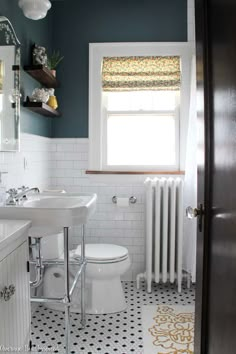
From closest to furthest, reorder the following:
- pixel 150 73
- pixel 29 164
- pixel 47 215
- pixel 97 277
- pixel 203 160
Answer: pixel 203 160 < pixel 47 215 < pixel 97 277 < pixel 29 164 < pixel 150 73

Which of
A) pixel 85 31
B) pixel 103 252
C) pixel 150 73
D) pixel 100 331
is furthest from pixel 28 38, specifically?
pixel 100 331

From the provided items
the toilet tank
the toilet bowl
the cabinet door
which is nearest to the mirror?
the toilet tank

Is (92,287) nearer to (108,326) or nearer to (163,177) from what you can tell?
(108,326)

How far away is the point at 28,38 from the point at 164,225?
1.81 metres

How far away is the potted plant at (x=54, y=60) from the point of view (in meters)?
2.67

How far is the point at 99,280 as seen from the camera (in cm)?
237

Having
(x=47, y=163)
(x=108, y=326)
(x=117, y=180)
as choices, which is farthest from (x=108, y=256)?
(x=47, y=163)

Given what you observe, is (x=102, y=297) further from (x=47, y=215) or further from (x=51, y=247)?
(x=47, y=215)

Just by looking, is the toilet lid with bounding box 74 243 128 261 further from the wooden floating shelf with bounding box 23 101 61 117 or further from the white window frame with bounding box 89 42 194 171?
the wooden floating shelf with bounding box 23 101 61 117

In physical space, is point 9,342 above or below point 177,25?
below

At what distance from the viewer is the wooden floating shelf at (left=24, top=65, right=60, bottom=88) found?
7.54ft

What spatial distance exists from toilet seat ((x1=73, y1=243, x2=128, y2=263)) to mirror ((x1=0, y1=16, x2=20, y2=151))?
910 mm

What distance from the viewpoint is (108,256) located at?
2311mm

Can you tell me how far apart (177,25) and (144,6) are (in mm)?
343
